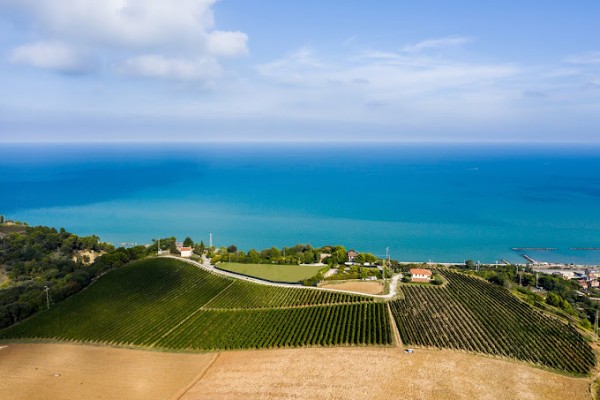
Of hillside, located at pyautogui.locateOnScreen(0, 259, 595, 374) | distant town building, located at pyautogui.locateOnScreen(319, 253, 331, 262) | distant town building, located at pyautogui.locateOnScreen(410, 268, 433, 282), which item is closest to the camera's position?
hillside, located at pyautogui.locateOnScreen(0, 259, 595, 374)

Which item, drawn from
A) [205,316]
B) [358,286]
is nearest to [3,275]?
[205,316]

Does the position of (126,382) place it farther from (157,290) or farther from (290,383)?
(157,290)

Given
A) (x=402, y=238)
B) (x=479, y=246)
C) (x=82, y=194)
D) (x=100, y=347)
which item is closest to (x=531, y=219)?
(x=479, y=246)

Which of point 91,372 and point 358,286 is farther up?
point 358,286

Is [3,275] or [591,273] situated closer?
[3,275]

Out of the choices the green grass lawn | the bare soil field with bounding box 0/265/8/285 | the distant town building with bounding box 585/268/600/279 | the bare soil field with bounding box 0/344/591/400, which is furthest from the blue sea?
the bare soil field with bounding box 0/344/591/400

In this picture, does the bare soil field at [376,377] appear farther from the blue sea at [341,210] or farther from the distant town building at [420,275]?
the blue sea at [341,210]

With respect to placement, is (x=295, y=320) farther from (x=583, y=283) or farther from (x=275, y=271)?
(x=583, y=283)

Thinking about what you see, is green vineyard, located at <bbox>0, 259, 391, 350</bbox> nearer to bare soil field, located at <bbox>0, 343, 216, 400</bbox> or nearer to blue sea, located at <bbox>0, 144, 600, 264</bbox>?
bare soil field, located at <bbox>0, 343, 216, 400</bbox>

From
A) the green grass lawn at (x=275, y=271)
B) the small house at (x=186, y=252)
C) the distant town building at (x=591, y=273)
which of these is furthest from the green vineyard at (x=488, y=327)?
the small house at (x=186, y=252)
